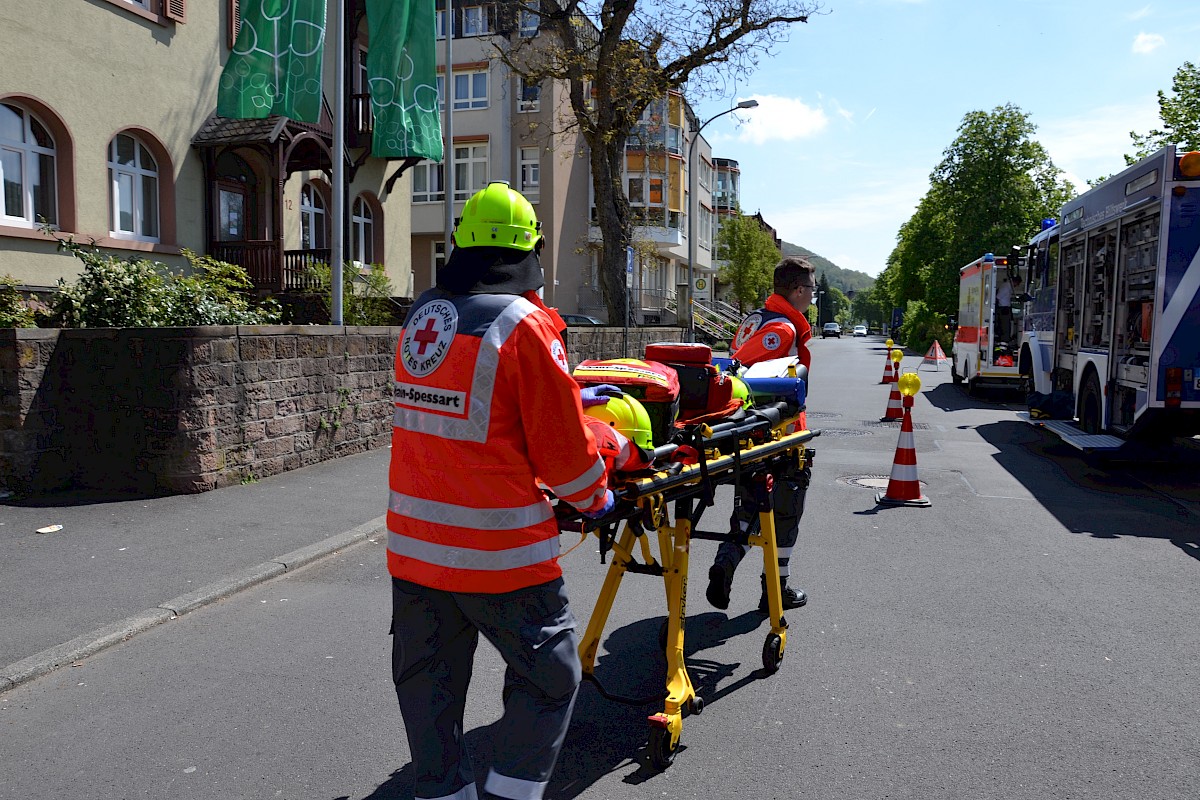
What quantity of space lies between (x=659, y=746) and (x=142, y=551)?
4.43 m

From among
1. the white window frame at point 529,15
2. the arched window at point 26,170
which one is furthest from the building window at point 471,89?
the arched window at point 26,170

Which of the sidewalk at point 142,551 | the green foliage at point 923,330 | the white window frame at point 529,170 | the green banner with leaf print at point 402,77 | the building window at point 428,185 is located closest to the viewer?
the sidewalk at point 142,551

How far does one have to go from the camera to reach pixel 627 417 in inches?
132

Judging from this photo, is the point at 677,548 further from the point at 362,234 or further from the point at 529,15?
the point at 529,15

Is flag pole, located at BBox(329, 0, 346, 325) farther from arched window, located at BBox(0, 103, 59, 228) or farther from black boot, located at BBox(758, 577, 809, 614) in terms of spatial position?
black boot, located at BBox(758, 577, 809, 614)

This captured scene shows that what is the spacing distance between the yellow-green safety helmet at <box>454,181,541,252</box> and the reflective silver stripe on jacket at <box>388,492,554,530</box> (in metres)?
0.76

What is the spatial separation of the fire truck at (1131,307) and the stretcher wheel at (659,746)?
8.24m

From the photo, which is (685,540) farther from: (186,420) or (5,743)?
(186,420)

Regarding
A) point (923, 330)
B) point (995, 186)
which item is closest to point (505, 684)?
point (995, 186)

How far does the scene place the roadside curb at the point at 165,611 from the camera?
447 cm

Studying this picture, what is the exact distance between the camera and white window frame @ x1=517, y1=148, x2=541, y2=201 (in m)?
42.0

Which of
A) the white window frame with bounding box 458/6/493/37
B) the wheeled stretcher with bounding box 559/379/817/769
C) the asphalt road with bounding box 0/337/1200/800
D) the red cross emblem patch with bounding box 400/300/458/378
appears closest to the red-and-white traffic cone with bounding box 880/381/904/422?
the asphalt road with bounding box 0/337/1200/800

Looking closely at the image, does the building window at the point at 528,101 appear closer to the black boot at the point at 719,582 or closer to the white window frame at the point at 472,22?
the white window frame at the point at 472,22

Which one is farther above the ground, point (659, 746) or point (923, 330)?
point (923, 330)
